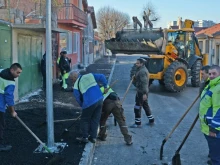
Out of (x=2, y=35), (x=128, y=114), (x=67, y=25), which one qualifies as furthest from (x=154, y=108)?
(x=67, y=25)

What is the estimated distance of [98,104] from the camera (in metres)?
6.24

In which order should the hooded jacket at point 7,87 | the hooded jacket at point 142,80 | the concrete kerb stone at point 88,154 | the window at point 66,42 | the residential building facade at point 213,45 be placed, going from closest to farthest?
the concrete kerb stone at point 88,154
the hooded jacket at point 7,87
the hooded jacket at point 142,80
the window at point 66,42
the residential building facade at point 213,45

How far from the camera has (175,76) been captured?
13930mm

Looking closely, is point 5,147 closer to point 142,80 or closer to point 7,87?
point 7,87

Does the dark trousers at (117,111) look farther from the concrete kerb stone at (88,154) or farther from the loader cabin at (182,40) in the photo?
the loader cabin at (182,40)

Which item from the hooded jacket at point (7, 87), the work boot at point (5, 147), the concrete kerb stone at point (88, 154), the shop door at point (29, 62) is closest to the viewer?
the concrete kerb stone at point (88, 154)

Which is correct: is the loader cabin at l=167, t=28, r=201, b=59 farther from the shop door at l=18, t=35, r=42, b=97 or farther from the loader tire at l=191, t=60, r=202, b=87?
the shop door at l=18, t=35, r=42, b=97

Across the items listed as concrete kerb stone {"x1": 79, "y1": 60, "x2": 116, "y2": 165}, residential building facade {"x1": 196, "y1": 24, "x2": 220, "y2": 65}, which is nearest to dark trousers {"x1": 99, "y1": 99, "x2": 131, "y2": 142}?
concrete kerb stone {"x1": 79, "y1": 60, "x2": 116, "y2": 165}

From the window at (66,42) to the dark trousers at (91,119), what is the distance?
12641mm

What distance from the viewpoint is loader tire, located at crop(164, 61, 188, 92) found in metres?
13.6

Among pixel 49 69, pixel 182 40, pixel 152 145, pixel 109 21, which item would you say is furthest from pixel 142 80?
pixel 109 21

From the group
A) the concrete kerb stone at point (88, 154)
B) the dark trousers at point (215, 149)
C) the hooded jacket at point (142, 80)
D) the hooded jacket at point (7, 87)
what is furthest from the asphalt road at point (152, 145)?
the hooded jacket at point (7, 87)

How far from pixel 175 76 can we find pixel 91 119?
8.21m

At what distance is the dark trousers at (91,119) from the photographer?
6.21 meters
